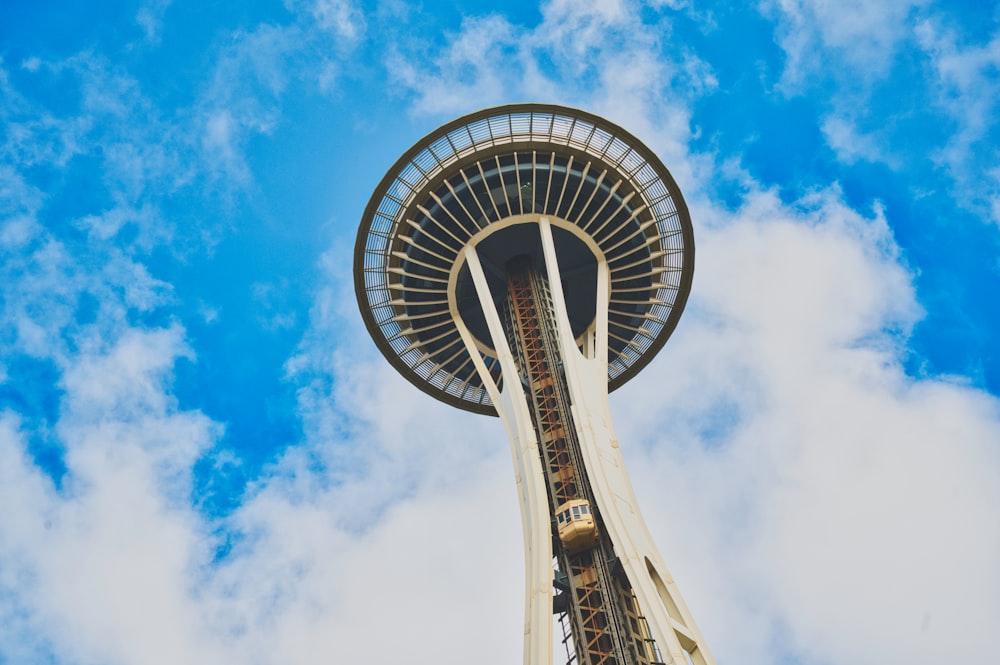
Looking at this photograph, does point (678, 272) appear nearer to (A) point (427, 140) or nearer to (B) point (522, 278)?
(B) point (522, 278)

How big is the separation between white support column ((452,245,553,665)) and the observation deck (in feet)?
10.2

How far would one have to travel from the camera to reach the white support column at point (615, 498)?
27.4 meters

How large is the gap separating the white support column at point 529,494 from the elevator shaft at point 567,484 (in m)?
1.28

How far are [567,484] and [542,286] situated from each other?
41.2ft

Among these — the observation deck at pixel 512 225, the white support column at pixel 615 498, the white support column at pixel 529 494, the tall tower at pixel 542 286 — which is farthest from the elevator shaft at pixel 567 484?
the observation deck at pixel 512 225

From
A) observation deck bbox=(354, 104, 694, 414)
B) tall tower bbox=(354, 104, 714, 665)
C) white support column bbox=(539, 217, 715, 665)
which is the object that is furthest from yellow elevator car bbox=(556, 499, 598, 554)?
observation deck bbox=(354, 104, 694, 414)

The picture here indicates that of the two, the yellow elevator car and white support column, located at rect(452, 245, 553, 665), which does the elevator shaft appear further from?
white support column, located at rect(452, 245, 553, 665)

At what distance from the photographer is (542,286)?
44406mm

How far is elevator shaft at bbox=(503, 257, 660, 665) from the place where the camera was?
30.5 meters

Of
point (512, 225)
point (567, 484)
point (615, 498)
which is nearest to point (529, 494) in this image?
point (567, 484)

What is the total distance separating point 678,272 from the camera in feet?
150

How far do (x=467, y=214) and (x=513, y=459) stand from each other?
13.8 meters

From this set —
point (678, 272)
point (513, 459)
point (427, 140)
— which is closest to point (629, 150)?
point (678, 272)

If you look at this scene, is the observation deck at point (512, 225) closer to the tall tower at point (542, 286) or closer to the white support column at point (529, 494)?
the tall tower at point (542, 286)
